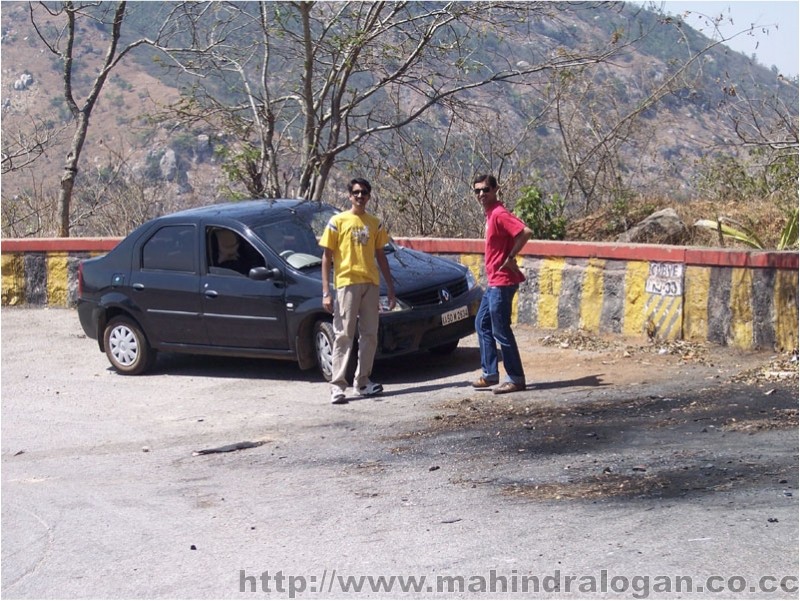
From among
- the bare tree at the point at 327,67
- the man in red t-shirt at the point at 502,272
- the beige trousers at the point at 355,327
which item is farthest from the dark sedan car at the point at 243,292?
the bare tree at the point at 327,67

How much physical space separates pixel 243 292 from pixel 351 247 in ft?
5.20

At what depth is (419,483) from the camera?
729 cm

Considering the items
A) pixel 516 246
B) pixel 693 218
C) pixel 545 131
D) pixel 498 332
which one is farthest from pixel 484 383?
pixel 545 131

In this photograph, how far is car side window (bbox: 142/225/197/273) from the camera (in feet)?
39.2

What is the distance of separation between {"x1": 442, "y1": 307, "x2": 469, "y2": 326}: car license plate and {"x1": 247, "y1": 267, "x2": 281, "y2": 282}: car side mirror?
5.44 feet

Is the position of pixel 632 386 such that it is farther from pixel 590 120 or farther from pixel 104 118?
pixel 104 118

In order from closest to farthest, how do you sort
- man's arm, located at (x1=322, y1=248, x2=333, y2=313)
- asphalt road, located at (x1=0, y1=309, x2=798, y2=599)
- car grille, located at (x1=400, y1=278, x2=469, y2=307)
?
asphalt road, located at (x1=0, y1=309, x2=798, y2=599)
man's arm, located at (x1=322, y1=248, x2=333, y2=313)
car grille, located at (x1=400, y1=278, x2=469, y2=307)

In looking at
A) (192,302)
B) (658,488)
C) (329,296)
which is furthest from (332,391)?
(658,488)

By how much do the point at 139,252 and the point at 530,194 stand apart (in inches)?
198

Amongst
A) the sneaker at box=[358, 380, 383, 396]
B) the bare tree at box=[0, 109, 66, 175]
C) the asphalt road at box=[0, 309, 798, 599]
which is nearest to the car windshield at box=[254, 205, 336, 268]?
the asphalt road at box=[0, 309, 798, 599]

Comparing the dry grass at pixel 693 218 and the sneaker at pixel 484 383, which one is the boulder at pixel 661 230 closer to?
the dry grass at pixel 693 218

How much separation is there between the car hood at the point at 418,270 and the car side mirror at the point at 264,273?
1139mm

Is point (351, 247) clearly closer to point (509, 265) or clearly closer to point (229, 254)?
point (509, 265)

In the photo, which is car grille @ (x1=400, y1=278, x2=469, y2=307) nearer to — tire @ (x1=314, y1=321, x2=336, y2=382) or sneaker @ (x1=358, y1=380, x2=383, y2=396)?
tire @ (x1=314, y1=321, x2=336, y2=382)
